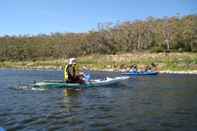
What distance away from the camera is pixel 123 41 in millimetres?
127688

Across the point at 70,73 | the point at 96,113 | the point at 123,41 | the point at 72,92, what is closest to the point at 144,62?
the point at 123,41

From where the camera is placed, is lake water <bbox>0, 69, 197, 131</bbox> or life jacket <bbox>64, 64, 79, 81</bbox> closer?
lake water <bbox>0, 69, 197, 131</bbox>

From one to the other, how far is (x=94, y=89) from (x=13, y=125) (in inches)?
724

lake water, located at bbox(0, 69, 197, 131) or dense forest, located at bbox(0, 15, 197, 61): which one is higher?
dense forest, located at bbox(0, 15, 197, 61)

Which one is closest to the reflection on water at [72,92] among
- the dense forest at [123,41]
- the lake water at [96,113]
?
the lake water at [96,113]

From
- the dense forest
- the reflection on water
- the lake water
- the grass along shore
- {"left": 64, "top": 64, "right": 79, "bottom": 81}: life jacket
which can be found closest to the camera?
the lake water

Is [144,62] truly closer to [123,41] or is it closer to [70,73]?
[123,41]

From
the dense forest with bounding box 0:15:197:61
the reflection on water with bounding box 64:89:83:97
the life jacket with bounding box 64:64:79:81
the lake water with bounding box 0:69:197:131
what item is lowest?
the lake water with bounding box 0:69:197:131

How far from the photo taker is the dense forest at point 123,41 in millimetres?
114062

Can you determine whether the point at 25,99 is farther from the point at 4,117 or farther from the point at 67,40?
the point at 67,40

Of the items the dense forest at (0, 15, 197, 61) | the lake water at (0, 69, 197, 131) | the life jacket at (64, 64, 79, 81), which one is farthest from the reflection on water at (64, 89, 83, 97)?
the dense forest at (0, 15, 197, 61)

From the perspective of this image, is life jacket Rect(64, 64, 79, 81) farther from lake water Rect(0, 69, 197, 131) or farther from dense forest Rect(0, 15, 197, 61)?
dense forest Rect(0, 15, 197, 61)

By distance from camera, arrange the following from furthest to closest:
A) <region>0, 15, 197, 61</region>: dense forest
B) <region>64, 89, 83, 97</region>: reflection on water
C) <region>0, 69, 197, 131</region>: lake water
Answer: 1. <region>0, 15, 197, 61</region>: dense forest
2. <region>64, 89, 83, 97</region>: reflection on water
3. <region>0, 69, 197, 131</region>: lake water

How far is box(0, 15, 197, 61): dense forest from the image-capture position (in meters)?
114
